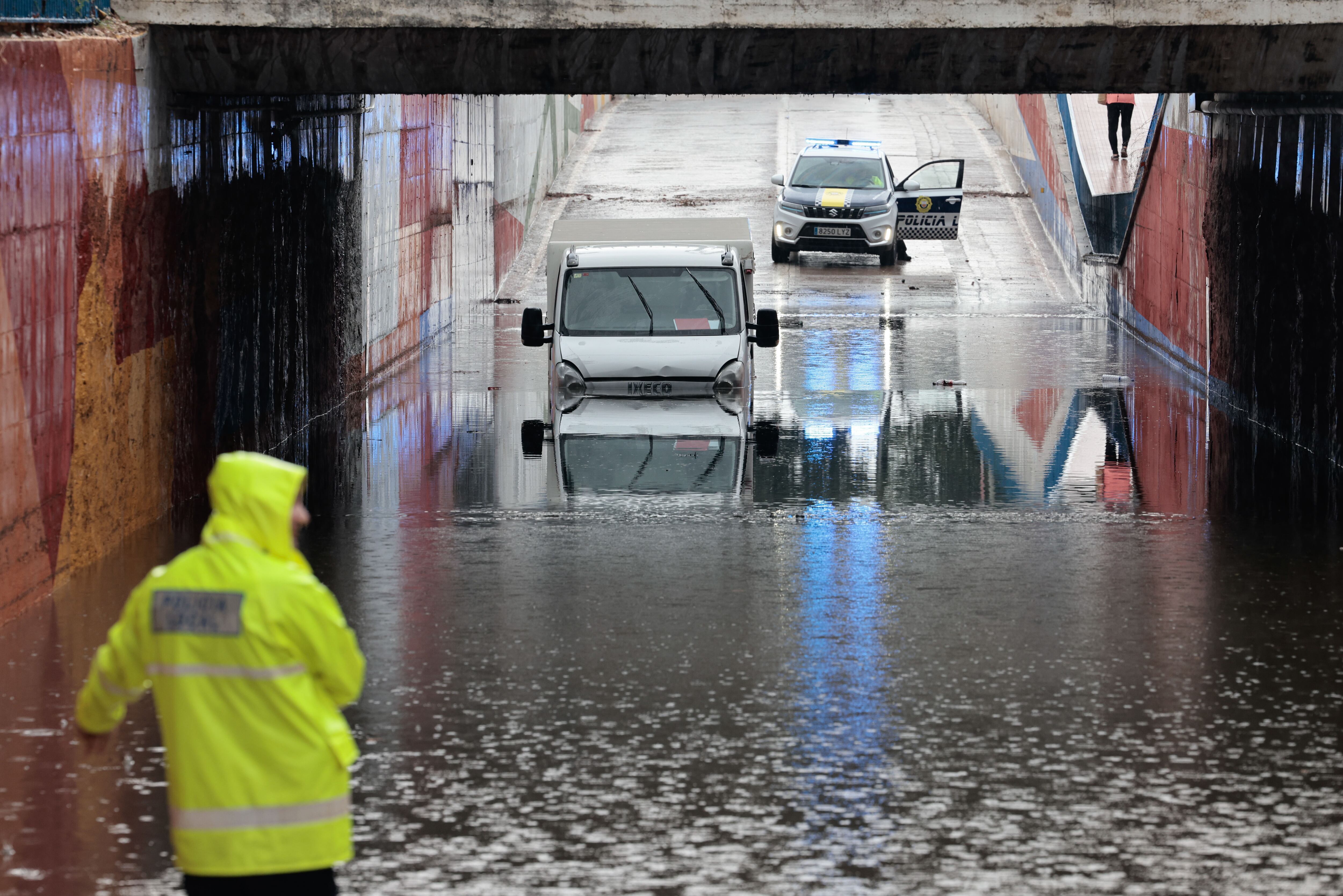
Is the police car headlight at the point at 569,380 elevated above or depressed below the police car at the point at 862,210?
below

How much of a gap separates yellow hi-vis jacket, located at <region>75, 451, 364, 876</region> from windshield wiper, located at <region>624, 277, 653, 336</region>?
50.1 ft

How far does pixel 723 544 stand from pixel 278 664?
8.79 meters

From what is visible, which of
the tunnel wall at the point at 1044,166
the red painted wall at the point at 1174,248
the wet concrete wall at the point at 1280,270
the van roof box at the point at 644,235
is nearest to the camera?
the wet concrete wall at the point at 1280,270

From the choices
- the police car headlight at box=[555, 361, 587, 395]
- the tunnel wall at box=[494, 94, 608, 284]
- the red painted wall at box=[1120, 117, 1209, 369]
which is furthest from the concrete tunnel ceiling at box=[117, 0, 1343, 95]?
the tunnel wall at box=[494, 94, 608, 284]

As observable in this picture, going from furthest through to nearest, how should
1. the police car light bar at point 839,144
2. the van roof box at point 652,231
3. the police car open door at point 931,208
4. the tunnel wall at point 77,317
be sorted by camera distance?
the police car light bar at point 839,144 < the police car open door at point 931,208 < the van roof box at point 652,231 < the tunnel wall at point 77,317

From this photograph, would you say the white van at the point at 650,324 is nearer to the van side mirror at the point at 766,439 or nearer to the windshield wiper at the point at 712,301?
the windshield wiper at the point at 712,301

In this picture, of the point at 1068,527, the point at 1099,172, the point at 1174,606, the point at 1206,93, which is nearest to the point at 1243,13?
the point at 1206,93

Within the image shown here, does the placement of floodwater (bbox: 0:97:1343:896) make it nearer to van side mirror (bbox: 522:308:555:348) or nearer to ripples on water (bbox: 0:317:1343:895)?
ripples on water (bbox: 0:317:1343:895)

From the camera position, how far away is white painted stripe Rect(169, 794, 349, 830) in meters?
4.90

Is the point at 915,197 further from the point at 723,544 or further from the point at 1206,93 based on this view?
the point at 723,544

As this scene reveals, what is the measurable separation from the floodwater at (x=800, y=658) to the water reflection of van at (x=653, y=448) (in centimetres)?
7

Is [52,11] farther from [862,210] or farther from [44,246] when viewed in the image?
[862,210]

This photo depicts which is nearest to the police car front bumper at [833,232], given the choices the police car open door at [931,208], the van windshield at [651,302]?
the police car open door at [931,208]

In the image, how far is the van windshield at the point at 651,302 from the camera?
20188mm
